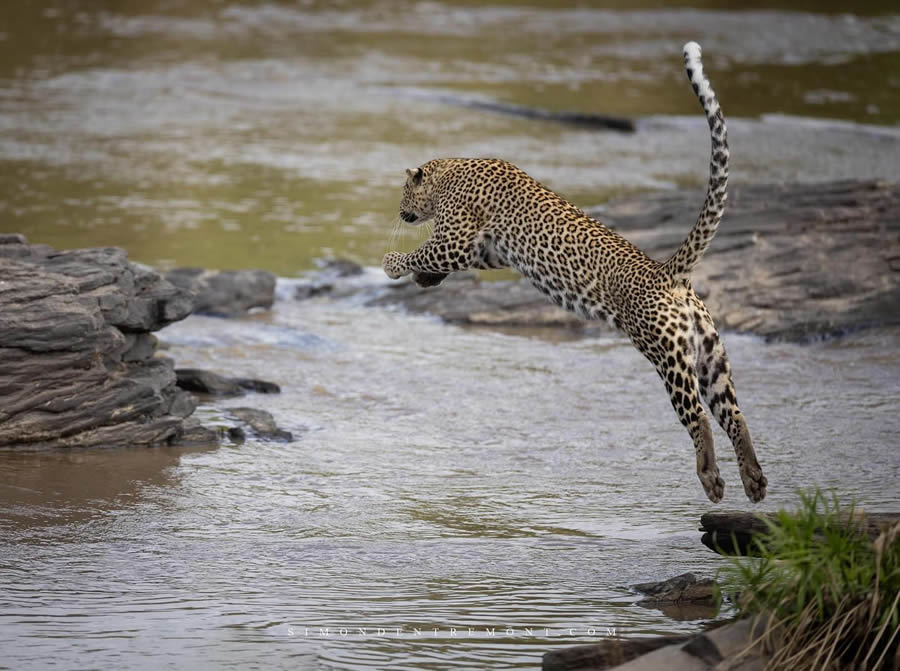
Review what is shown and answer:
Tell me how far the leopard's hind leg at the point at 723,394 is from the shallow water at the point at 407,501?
51cm

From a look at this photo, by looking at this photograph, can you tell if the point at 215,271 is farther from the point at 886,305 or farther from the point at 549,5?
the point at 549,5

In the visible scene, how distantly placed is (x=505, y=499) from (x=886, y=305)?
549 centimetres

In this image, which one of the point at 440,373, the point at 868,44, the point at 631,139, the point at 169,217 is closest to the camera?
the point at 440,373

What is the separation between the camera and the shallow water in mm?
6578

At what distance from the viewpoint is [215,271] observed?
1380 cm

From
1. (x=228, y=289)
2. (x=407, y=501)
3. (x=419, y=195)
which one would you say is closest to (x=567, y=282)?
(x=419, y=195)

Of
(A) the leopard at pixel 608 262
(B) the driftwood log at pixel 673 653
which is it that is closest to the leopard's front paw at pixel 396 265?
(A) the leopard at pixel 608 262

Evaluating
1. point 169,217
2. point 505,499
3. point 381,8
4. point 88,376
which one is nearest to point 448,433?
point 505,499

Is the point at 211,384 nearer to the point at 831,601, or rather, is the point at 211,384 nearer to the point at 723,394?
the point at 723,394

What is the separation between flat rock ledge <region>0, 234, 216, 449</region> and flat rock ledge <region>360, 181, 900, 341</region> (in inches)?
162

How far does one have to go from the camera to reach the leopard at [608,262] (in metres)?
7.46

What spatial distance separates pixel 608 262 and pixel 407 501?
1931 millimetres

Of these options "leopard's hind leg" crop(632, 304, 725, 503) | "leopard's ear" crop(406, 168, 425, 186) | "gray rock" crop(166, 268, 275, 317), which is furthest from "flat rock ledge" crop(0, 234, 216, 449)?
"leopard's hind leg" crop(632, 304, 725, 503)

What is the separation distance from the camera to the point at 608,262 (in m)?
7.90
